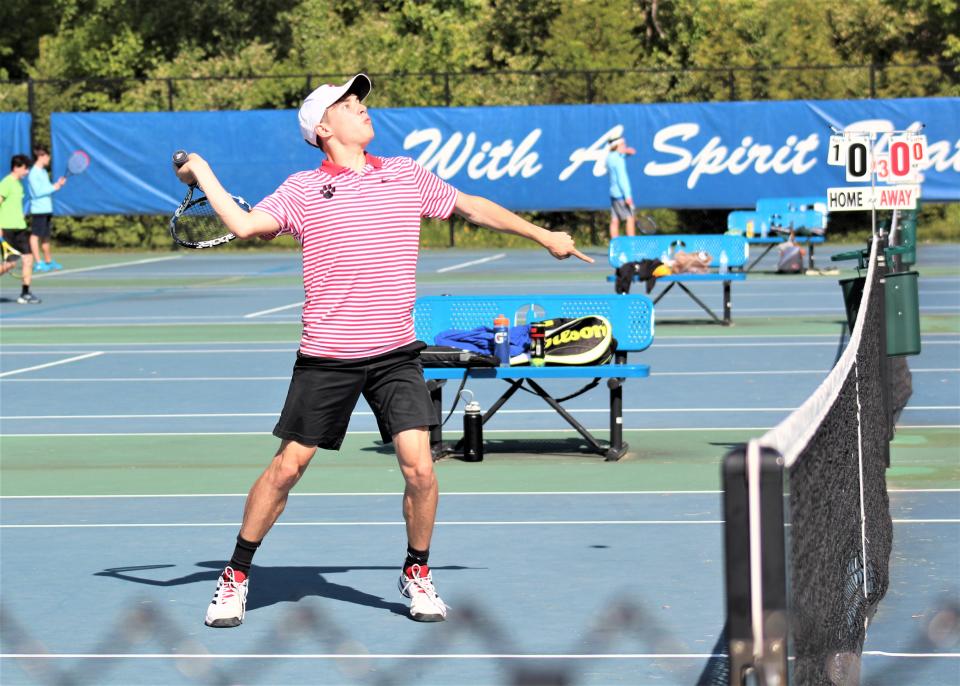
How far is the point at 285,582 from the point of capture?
776 cm

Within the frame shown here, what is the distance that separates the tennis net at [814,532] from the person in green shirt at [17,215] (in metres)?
18.0

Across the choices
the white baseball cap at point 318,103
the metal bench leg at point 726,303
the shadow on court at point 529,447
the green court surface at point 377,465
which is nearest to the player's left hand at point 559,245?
the white baseball cap at point 318,103

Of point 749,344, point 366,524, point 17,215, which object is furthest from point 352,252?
point 17,215

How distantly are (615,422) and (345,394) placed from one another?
434cm

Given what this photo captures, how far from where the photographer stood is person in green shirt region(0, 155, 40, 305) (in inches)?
1000

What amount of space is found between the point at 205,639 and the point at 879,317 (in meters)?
4.61

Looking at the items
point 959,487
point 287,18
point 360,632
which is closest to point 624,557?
point 360,632

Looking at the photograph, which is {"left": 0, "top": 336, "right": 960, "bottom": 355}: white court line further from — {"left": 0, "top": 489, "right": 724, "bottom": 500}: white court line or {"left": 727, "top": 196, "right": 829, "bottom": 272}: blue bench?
{"left": 727, "top": 196, "right": 829, "bottom": 272}: blue bench

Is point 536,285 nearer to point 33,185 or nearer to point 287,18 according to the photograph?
point 33,185

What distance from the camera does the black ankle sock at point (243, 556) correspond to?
6941mm

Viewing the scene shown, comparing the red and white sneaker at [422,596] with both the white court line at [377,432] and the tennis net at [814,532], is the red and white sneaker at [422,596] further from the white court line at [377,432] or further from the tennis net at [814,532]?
the white court line at [377,432]

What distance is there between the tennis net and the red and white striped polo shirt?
5.35ft

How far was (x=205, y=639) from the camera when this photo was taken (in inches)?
263

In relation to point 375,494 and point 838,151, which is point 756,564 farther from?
point 838,151
